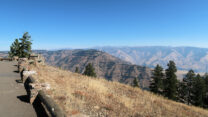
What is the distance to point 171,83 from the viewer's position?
3472 centimetres

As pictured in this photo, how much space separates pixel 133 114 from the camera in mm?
6461

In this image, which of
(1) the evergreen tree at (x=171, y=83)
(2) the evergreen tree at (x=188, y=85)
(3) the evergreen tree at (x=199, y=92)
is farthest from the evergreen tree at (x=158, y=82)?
(3) the evergreen tree at (x=199, y=92)

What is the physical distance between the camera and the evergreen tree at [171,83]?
3412 cm

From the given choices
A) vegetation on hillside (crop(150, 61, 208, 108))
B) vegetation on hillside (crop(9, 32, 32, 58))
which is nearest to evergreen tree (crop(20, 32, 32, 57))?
vegetation on hillside (crop(9, 32, 32, 58))

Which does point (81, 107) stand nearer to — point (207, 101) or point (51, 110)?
point (51, 110)

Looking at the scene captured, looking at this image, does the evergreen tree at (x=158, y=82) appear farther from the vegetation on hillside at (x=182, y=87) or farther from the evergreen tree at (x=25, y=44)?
the evergreen tree at (x=25, y=44)

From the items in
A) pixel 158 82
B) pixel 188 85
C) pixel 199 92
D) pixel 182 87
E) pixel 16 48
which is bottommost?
pixel 182 87

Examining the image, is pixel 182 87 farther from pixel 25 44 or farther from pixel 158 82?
pixel 25 44

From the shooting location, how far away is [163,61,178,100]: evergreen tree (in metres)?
34.1

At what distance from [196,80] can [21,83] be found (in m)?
43.1

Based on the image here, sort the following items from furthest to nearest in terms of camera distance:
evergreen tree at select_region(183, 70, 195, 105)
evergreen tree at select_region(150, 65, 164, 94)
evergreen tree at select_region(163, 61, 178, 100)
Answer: evergreen tree at select_region(183, 70, 195, 105), evergreen tree at select_region(150, 65, 164, 94), evergreen tree at select_region(163, 61, 178, 100)

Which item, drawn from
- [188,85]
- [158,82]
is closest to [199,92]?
[188,85]

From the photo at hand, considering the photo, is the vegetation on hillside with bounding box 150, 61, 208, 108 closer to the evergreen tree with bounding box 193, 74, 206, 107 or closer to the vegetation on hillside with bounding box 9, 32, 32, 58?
the evergreen tree with bounding box 193, 74, 206, 107

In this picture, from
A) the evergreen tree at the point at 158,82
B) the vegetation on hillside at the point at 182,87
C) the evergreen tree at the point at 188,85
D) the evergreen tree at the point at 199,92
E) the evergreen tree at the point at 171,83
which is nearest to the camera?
the evergreen tree at the point at 199,92
